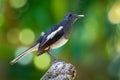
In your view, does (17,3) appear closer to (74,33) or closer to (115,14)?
(74,33)

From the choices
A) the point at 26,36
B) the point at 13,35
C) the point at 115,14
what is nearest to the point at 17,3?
the point at 13,35

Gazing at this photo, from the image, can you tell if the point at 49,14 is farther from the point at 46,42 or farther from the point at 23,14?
the point at 46,42

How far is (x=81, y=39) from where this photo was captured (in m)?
11.6

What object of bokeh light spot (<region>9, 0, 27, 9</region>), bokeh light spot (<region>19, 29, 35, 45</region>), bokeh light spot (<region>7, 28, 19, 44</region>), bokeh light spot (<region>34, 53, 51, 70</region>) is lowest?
bokeh light spot (<region>34, 53, 51, 70</region>)

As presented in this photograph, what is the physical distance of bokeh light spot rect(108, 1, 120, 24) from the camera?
38.9 feet

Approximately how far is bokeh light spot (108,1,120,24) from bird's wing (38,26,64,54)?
5.05 metres

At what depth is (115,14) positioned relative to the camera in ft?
39.4

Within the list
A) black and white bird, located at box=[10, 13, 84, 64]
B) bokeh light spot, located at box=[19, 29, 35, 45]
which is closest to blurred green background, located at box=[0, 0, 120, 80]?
bokeh light spot, located at box=[19, 29, 35, 45]

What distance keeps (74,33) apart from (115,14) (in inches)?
39.5

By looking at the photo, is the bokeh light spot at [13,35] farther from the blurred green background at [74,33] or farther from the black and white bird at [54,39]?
the black and white bird at [54,39]

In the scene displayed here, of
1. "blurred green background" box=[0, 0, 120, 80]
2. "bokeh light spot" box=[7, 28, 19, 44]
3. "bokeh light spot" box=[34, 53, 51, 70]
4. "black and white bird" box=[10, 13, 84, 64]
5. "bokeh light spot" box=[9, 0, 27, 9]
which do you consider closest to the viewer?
"black and white bird" box=[10, 13, 84, 64]

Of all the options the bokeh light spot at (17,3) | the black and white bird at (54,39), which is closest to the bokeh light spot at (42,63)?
the bokeh light spot at (17,3)

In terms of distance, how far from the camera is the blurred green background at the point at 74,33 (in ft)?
38.7

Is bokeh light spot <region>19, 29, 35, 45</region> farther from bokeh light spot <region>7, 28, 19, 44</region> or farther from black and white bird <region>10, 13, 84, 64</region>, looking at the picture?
black and white bird <region>10, 13, 84, 64</region>
